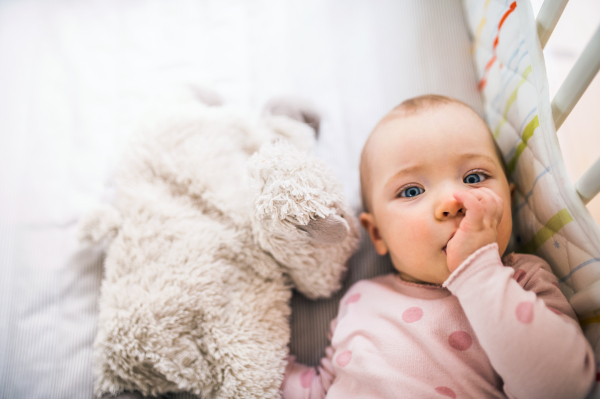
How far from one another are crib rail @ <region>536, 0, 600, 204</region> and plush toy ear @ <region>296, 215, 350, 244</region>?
366 millimetres

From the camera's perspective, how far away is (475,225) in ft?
1.90

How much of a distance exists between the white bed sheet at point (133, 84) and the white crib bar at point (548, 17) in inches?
12.0

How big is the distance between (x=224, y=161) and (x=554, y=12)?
650 millimetres

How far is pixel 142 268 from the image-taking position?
28.0 inches

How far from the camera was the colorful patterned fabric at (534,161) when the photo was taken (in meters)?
0.57

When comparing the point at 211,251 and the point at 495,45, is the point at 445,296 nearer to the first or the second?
the point at 211,251

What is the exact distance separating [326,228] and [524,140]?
416mm

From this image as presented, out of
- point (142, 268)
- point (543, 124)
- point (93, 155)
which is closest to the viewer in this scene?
point (543, 124)

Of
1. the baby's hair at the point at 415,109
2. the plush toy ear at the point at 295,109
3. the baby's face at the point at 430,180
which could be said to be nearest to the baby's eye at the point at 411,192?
the baby's face at the point at 430,180

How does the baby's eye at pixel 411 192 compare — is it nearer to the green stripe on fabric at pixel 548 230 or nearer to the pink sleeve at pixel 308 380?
the green stripe on fabric at pixel 548 230

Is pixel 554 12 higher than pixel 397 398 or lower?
higher

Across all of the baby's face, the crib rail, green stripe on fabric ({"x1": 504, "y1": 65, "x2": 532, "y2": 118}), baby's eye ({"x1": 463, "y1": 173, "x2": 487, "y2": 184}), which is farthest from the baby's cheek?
green stripe on fabric ({"x1": 504, "y1": 65, "x2": 532, "y2": 118})

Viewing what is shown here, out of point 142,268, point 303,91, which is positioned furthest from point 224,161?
point 303,91

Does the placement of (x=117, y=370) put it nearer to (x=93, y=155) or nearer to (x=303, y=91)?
(x=93, y=155)
